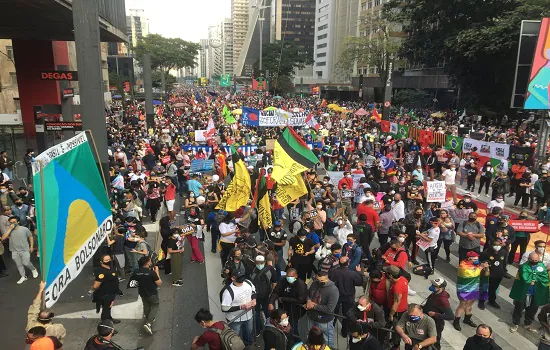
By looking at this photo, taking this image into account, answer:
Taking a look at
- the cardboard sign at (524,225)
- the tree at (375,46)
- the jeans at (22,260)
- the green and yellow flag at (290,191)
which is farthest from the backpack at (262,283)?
the tree at (375,46)

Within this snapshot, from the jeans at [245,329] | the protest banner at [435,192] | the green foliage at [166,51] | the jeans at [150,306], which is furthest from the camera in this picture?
the green foliage at [166,51]

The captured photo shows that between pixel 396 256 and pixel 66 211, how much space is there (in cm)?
512

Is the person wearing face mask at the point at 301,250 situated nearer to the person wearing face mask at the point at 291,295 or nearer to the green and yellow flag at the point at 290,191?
the person wearing face mask at the point at 291,295

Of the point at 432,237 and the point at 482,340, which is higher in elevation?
the point at 482,340

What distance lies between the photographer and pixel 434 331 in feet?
17.4

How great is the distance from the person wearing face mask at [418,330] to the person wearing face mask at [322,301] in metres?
0.94

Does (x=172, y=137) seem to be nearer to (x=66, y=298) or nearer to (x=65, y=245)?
(x=66, y=298)

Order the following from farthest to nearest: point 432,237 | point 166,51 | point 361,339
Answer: point 166,51 → point 432,237 → point 361,339

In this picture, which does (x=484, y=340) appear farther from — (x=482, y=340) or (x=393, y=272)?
(x=393, y=272)

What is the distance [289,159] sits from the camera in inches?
388

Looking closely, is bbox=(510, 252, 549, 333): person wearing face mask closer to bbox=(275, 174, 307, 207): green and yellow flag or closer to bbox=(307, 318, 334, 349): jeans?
bbox=(307, 318, 334, 349): jeans

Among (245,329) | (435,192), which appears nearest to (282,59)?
(435,192)

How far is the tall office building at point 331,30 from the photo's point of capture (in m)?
80.9

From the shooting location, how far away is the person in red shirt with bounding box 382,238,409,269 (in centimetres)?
708
